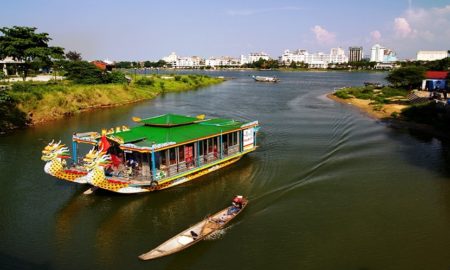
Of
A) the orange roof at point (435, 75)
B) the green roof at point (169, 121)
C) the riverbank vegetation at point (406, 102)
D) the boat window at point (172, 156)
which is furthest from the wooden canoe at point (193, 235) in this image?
the orange roof at point (435, 75)

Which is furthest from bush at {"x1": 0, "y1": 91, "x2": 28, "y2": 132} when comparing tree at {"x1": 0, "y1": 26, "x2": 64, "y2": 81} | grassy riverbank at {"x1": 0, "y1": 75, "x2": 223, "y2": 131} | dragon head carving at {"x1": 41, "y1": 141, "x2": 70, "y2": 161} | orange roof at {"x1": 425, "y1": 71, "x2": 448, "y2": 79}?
orange roof at {"x1": 425, "y1": 71, "x2": 448, "y2": 79}

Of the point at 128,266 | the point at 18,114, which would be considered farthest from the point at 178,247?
the point at 18,114

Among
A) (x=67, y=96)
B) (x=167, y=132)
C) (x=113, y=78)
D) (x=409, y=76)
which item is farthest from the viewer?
(x=113, y=78)

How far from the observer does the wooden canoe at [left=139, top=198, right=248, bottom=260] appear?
14523 millimetres

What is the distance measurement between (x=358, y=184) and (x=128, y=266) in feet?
46.9

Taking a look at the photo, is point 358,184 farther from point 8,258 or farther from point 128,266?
point 8,258

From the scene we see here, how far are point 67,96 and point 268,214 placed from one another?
3817cm

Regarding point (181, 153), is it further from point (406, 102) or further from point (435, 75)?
point (435, 75)

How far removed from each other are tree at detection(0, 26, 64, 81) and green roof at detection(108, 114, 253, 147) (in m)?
38.8

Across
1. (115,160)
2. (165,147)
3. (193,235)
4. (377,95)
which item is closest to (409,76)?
(377,95)

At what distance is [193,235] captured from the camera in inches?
620

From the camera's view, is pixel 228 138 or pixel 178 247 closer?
pixel 178 247

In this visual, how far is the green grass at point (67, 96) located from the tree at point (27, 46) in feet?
14.7

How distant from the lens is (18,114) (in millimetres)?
39656
